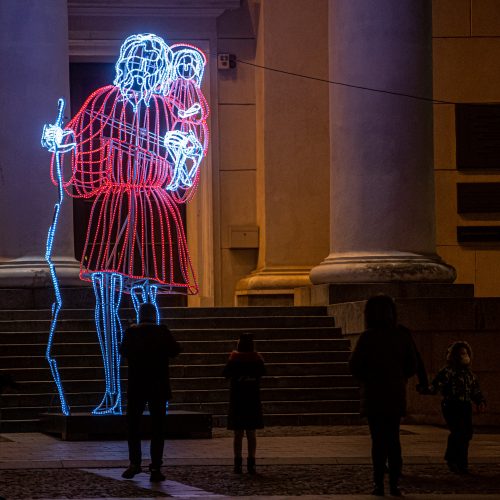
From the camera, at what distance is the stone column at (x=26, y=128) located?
22.0m

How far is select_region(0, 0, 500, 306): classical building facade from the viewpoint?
21203 millimetres

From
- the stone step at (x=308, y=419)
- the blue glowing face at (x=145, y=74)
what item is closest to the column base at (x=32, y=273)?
the blue glowing face at (x=145, y=74)

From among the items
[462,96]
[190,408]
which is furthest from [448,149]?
[190,408]

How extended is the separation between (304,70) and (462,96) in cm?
295

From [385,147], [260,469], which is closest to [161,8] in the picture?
[385,147]

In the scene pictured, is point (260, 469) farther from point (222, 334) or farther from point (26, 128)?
point (26, 128)

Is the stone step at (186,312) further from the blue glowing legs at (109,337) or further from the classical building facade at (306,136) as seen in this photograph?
the blue glowing legs at (109,337)

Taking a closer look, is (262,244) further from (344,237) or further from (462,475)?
(462,475)

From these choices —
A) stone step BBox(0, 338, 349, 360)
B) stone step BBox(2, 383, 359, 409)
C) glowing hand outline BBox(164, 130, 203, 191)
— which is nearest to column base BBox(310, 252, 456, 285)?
stone step BBox(0, 338, 349, 360)

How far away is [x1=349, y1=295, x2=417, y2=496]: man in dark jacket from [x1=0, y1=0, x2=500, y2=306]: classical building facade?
9.00m

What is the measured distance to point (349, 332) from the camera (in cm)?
2016

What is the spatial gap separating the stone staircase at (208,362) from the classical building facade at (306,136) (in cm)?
115

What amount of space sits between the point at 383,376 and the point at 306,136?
13.8 metres

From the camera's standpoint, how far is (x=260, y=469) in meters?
13.7
